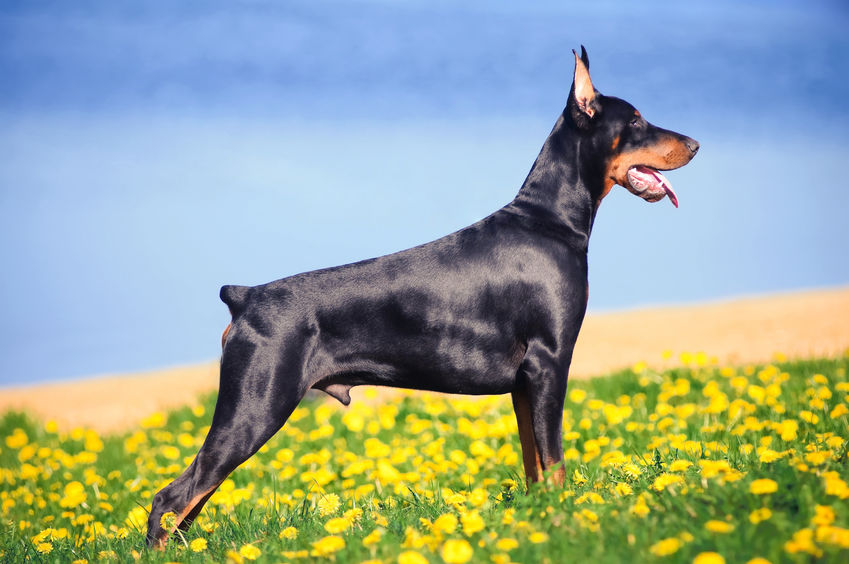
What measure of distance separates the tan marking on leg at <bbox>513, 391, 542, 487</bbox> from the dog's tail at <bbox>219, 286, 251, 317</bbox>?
1.56m

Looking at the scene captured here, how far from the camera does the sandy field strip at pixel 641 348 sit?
31.7ft

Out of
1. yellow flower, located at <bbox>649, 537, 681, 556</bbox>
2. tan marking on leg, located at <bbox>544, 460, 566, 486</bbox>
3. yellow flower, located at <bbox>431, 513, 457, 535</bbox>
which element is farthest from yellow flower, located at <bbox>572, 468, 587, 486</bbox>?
yellow flower, located at <bbox>649, 537, 681, 556</bbox>

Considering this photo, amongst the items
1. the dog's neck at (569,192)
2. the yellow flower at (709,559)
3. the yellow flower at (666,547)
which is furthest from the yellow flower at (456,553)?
the dog's neck at (569,192)

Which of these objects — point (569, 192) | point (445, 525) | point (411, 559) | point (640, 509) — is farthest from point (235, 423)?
point (569, 192)

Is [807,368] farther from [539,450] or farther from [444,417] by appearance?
[539,450]

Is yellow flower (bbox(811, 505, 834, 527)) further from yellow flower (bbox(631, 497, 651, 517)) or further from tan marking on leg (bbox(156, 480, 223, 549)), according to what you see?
tan marking on leg (bbox(156, 480, 223, 549))

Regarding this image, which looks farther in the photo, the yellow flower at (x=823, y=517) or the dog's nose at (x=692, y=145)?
the dog's nose at (x=692, y=145)

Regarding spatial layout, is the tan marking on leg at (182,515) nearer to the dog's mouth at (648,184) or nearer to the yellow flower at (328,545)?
the yellow flower at (328,545)

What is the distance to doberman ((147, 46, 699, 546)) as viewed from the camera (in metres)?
4.04

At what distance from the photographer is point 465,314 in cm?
423

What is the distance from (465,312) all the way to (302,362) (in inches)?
35.2

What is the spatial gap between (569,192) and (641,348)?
748cm

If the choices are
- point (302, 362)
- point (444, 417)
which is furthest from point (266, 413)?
point (444, 417)

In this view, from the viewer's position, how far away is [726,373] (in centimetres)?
704
